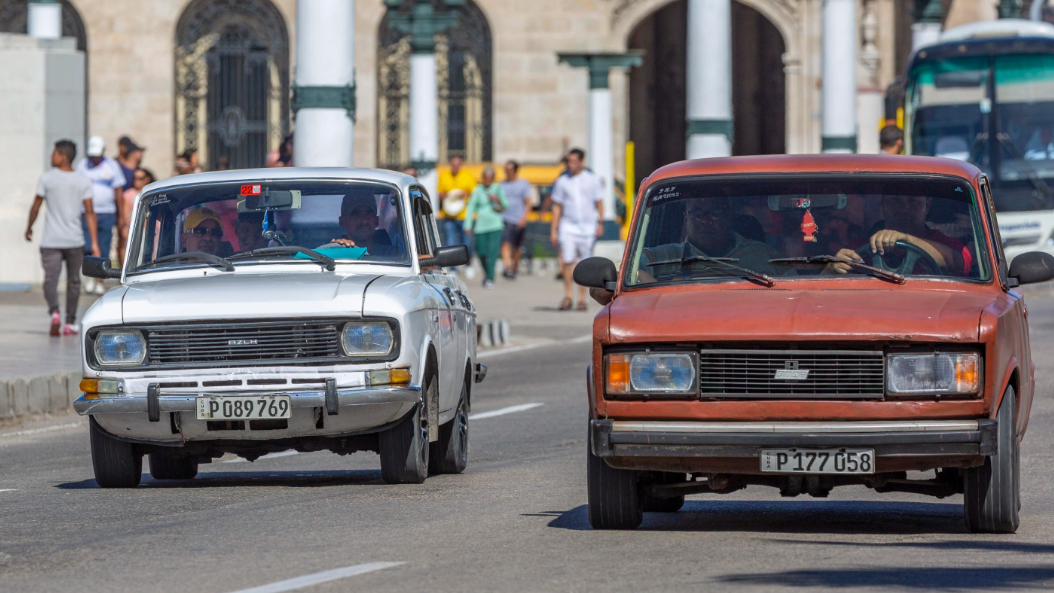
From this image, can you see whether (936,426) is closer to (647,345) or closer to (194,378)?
(647,345)

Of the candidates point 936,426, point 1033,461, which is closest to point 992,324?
point 936,426

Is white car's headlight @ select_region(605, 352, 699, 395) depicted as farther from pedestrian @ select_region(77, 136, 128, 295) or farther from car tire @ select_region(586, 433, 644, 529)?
pedestrian @ select_region(77, 136, 128, 295)

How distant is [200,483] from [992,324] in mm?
4586

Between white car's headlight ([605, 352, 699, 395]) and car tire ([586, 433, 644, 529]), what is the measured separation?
16.9 inches

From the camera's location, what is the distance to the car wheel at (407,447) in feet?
33.0

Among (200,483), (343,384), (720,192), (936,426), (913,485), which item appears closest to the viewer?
(936,426)

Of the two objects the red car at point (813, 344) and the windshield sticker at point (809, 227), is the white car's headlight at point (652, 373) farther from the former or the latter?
the windshield sticker at point (809, 227)

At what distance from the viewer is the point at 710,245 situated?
342 inches

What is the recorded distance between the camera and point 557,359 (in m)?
19.1

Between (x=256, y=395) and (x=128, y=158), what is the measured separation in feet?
50.7

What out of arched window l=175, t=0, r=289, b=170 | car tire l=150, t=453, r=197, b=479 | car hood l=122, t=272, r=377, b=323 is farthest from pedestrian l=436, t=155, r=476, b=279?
car hood l=122, t=272, r=377, b=323

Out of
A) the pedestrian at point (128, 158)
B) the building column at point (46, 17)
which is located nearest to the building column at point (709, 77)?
the pedestrian at point (128, 158)

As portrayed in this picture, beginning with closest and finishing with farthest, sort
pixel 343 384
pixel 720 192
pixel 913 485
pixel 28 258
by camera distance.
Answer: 1. pixel 913 485
2. pixel 720 192
3. pixel 343 384
4. pixel 28 258

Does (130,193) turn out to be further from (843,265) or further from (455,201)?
(843,265)
